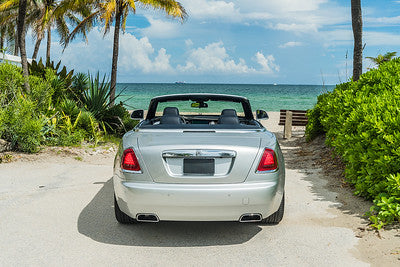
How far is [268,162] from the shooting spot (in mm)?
3984

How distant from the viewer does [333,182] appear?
7211mm

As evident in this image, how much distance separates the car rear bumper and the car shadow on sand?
51 cm

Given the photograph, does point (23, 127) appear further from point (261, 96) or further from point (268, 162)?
point (261, 96)

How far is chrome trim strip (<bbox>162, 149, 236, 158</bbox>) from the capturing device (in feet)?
12.6

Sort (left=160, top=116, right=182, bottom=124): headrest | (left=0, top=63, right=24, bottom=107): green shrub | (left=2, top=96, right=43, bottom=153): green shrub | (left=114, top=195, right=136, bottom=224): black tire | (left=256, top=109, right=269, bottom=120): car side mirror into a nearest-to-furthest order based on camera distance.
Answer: (left=114, top=195, right=136, bottom=224): black tire, (left=160, top=116, right=182, bottom=124): headrest, (left=256, top=109, right=269, bottom=120): car side mirror, (left=2, top=96, right=43, bottom=153): green shrub, (left=0, top=63, right=24, bottom=107): green shrub

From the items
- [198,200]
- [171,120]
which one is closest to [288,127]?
[171,120]

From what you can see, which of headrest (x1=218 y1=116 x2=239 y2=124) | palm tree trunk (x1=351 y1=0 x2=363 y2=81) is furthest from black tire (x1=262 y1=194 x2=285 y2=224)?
palm tree trunk (x1=351 y1=0 x2=363 y2=81)

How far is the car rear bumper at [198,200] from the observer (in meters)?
3.79

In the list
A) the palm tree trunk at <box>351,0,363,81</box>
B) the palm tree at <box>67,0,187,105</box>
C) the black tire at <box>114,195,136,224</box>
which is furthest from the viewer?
the palm tree at <box>67,0,187,105</box>

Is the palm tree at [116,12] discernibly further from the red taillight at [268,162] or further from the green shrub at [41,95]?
the red taillight at [268,162]

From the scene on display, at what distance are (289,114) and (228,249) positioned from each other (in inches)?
461

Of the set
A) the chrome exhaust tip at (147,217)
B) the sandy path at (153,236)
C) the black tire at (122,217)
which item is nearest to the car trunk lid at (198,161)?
the chrome exhaust tip at (147,217)

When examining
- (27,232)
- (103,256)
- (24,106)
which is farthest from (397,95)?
(24,106)

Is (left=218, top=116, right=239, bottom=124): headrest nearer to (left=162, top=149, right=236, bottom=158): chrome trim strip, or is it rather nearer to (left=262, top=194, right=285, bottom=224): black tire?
(left=262, top=194, right=285, bottom=224): black tire
